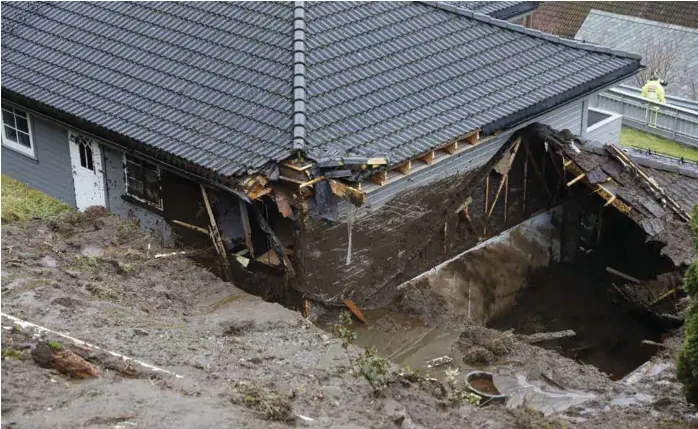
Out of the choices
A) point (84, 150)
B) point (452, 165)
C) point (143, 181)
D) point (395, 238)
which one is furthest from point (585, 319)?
point (84, 150)

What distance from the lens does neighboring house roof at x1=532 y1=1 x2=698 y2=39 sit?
1302 inches

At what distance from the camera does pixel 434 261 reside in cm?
1695

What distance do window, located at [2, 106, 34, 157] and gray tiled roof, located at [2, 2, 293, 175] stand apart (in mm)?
991

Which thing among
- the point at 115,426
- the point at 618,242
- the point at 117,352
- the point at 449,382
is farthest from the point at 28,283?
the point at 618,242

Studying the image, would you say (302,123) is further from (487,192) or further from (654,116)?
(654,116)

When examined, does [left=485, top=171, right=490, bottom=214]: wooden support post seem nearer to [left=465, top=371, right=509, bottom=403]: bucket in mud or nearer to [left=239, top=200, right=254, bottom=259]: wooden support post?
[left=465, top=371, right=509, bottom=403]: bucket in mud

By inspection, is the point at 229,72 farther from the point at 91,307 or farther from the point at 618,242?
the point at 618,242

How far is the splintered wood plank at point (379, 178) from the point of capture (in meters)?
14.1

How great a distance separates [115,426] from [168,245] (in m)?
6.94

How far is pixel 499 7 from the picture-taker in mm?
22125

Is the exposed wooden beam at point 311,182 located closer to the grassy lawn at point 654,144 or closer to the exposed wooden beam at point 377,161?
the exposed wooden beam at point 377,161

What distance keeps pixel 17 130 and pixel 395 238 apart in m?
7.96

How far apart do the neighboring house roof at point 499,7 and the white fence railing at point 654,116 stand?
6364mm

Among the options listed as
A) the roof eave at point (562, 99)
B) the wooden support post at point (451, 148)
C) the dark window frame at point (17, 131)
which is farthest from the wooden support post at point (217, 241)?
the dark window frame at point (17, 131)
